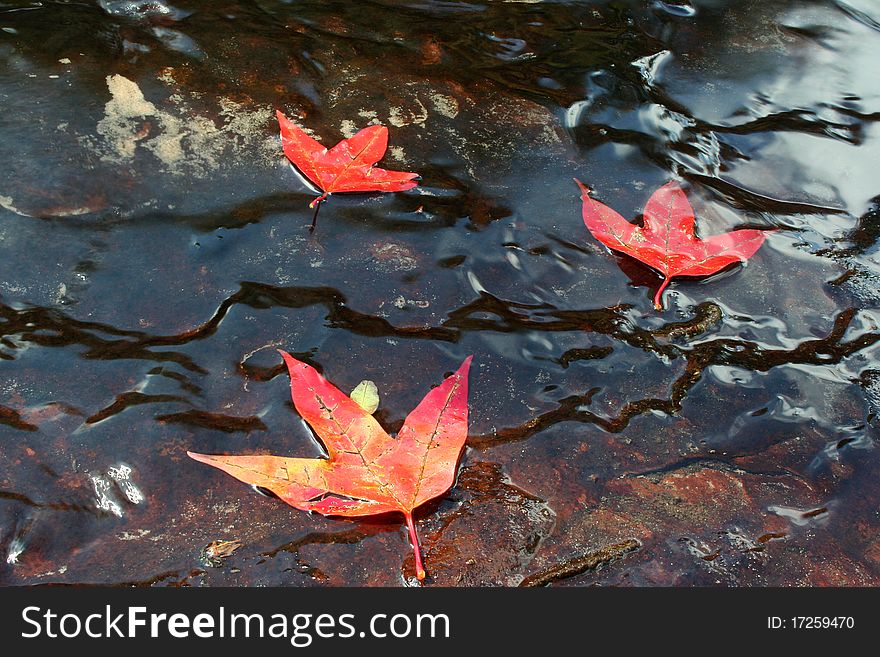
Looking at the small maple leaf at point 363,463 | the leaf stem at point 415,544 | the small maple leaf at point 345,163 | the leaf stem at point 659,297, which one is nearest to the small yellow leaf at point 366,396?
the small maple leaf at point 363,463

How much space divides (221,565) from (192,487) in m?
0.19

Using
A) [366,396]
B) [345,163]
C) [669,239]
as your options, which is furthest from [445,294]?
[669,239]

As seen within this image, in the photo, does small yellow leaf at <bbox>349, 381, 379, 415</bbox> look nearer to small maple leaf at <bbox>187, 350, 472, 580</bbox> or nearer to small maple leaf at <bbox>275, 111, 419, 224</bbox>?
small maple leaf at <bbox>187, 350, 472, 580</bbox>

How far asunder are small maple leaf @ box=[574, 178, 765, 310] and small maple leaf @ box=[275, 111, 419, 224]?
53 centimetres

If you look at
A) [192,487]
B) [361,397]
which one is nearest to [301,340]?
[361,397]

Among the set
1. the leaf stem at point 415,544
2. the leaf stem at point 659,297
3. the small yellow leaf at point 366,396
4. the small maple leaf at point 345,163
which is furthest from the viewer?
the small maple leaf at point 345,163

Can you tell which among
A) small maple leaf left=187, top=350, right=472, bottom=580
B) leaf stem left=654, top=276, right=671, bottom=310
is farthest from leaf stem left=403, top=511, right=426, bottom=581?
leaf stem left=654, top=276, right=671, bottom=310

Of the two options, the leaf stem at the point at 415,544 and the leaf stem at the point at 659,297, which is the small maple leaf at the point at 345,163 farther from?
the leaf stem at the point at 415,544

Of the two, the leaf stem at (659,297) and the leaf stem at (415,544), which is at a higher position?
the leaf stem at (659,297)

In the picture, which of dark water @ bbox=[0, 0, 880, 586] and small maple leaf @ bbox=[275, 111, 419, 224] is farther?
small maple leaf @ bbox=[275, 111, 419, 224]

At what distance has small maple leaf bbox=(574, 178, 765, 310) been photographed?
2.05 metres

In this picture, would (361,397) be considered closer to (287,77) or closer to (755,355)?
(755,355)

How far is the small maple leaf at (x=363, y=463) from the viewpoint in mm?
1512

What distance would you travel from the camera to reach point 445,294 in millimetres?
1929
